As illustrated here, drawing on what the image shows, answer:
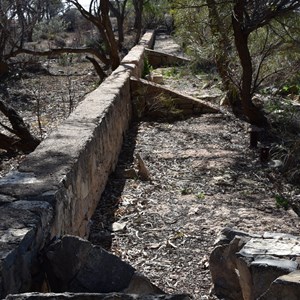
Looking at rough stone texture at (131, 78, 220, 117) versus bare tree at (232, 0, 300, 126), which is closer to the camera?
bare tree at (232, 0, 300, 126)

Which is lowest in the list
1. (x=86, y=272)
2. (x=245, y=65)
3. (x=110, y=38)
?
(x=86, y=272)

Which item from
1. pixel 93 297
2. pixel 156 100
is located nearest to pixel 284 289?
pixel 93 297

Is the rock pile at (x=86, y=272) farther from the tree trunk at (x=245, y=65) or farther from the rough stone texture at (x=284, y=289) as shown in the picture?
the tree trunk at (x=245, y=65)

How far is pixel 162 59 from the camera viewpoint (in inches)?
674

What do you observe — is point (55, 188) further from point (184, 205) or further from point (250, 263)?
point (184, 205)

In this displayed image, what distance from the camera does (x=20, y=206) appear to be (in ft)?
11.3

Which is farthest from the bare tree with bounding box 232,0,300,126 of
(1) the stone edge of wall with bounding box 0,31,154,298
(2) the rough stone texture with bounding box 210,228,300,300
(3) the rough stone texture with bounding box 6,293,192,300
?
(3) the rough stone texture with bounding box 6,293,192,300

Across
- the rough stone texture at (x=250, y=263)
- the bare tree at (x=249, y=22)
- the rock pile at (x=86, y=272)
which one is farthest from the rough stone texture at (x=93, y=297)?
the bare tree at (x=249, y=22)

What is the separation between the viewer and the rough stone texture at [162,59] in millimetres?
16984

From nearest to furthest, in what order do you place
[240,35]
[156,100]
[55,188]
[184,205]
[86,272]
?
[86,272]
[55,188]
[184,205]
[240,35]
[156,100]

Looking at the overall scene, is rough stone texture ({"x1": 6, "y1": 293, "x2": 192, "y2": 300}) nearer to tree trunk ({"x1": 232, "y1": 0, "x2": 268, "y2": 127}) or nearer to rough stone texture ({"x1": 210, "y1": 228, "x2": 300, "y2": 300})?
rough stone texture ({"x1": 210, "y1": 228, "x2": 300, "y2": 300})

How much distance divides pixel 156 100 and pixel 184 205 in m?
4.04

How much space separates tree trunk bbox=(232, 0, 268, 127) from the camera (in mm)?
8734

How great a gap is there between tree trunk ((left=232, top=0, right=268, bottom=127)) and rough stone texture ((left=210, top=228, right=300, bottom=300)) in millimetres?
5288
